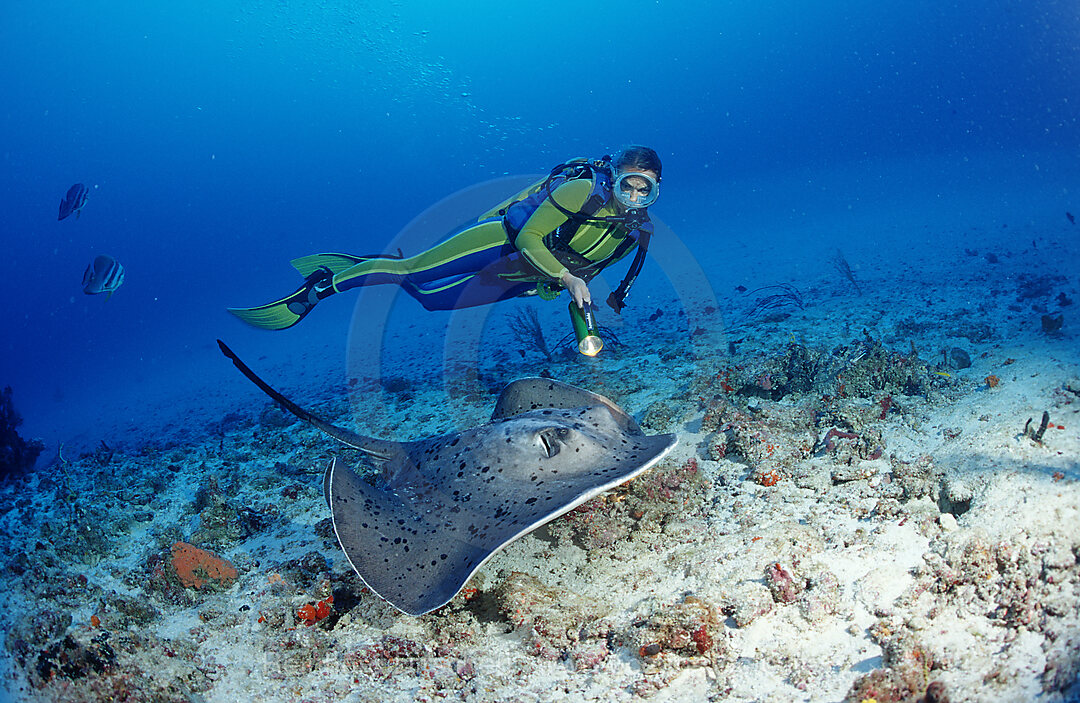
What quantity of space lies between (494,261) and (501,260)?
0.11 m

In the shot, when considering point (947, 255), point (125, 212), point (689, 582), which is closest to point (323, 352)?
point (689, 582)

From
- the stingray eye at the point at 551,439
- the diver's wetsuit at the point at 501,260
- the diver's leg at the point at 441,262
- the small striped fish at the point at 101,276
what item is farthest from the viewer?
the small striped fish at the point at 101,276

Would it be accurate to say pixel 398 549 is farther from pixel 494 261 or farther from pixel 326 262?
pixel 326 262

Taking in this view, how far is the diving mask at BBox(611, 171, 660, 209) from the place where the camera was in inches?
204

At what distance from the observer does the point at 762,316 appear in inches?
449

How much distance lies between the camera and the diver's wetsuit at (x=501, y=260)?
5.61 meters

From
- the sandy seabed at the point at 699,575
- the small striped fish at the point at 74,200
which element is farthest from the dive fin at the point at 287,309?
the small striped fish at the point at 74,200

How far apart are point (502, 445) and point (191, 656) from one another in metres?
2.38

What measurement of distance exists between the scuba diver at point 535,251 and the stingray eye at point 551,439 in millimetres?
1900

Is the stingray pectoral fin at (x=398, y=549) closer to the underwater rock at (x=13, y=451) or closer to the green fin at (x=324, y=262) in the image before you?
the green fin at (x=324, y=262)

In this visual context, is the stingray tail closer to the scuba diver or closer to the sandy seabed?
the sandy seabed

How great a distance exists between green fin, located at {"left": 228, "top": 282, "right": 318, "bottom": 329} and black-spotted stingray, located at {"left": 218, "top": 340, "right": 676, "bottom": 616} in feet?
14.4

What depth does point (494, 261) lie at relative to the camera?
22.0 ft

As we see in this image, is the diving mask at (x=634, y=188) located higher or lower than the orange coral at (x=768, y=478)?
higher
